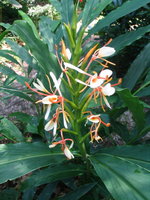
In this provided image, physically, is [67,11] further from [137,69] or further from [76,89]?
[76,89]

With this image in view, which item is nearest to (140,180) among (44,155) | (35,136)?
(44,155)

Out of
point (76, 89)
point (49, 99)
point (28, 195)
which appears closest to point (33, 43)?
point (76, 89)

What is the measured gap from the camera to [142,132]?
1.17m

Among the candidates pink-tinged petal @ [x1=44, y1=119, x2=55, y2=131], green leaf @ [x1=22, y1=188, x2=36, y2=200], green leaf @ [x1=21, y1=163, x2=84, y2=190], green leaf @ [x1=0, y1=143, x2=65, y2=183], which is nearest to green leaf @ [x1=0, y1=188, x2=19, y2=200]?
green leaf @ [x1=22, y1=188, x2=36, y2=200]

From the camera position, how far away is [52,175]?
3.73 ft

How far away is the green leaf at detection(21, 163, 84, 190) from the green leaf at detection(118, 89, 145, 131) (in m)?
0.36

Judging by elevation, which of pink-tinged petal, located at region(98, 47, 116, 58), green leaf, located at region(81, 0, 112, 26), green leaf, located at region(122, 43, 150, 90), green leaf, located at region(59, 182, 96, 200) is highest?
green leaf, located at region(81, 0, 112, 26)

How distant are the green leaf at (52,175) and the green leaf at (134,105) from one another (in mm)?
363

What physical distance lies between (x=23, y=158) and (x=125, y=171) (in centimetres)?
39

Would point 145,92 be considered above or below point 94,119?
above

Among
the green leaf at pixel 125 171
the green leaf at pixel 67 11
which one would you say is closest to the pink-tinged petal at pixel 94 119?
the green leaf at pixel 125 171

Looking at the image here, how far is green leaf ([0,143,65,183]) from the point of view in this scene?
0.88 meters

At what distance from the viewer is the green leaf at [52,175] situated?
1127mm

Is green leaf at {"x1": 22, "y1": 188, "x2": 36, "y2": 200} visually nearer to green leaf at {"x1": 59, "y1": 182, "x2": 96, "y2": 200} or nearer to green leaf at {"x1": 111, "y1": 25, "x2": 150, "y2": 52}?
green leaf at {"x1": 59, "y1": 182, "x2": 96, "y2": 200}
